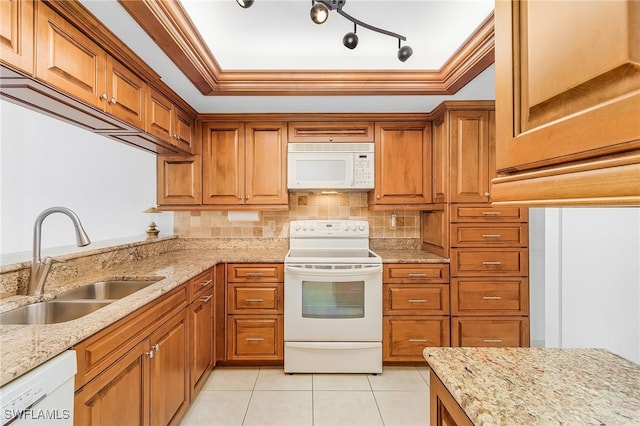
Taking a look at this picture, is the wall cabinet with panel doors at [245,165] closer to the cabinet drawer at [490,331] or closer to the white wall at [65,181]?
the white wall at [65,181]

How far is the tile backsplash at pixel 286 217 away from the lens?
10.4 ft

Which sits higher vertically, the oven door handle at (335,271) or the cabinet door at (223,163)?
the cabinet door at (223,163)

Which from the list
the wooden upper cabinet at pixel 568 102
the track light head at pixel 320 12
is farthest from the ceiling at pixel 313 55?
the wooden upper cabinet at pixel 568 102

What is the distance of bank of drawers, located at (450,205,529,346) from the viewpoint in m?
2.53

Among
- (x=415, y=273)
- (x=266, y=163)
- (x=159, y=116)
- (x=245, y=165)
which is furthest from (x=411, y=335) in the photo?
(x=159, y=116)

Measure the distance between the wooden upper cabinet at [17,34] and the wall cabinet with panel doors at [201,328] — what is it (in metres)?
1.35

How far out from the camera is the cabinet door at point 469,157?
258 cm

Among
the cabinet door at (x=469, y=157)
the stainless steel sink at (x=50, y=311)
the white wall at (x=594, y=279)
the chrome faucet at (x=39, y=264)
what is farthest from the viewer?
the cabinet door at (x=469, y=157)

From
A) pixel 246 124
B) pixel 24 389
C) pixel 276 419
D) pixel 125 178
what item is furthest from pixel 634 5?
pixel 125 178

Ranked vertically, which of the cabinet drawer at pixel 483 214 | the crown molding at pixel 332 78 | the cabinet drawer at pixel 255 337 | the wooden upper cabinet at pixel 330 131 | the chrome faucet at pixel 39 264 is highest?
the crown molding at pixel 332 78

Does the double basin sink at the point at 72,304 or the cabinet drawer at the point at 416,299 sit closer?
the double basin sink at the point at 72,304

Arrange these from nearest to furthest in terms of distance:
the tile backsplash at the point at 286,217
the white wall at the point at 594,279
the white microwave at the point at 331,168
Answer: the white wall at the point at 594,279 → the white microwave at the point at 331,168 → the tile backsplash at the point at 286,217

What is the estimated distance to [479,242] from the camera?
101 inches

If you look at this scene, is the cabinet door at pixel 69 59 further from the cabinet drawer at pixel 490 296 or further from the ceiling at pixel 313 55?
the cabinet drawer at pixel 490 296
